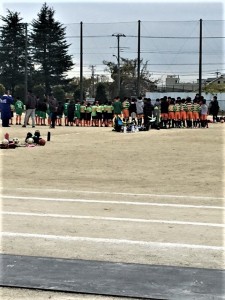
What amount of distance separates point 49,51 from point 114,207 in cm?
7268

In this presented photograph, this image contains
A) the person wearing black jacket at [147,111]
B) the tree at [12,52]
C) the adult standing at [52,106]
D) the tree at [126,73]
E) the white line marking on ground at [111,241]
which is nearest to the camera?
the white line marking on ground at [111,241]

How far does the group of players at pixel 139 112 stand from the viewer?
3675 centimetres

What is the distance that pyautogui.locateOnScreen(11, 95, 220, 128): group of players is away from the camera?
3675 cm

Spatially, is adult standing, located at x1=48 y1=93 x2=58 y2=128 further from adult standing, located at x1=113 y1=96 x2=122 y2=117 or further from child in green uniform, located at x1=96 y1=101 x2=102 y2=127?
child in green uniform, located at x1=96 y1=101 x2=102 y2=127

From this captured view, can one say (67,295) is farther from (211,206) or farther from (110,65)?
(110,65)

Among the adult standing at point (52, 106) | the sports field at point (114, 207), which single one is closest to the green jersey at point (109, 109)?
the adult standing at point (52, 106)

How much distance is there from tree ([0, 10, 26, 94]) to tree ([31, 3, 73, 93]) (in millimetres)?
1676

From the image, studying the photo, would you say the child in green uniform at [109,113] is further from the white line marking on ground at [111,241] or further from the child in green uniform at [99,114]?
the white line marking on ground at [111,241]

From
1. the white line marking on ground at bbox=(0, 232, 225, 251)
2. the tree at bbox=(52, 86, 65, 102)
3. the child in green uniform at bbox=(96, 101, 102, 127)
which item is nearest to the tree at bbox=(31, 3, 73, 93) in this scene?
the tree at bbox=(52, 86, 65, 102)

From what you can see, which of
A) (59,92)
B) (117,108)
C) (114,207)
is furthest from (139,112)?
Result: (59,92)

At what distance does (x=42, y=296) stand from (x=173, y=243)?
2.56m

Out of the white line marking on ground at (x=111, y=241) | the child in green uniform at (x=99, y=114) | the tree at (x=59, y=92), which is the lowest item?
the white line marking on ground at (x=111, y=241)

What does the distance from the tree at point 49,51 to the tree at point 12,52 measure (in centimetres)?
168

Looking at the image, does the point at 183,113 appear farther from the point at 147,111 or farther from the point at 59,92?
the point at 59,92
